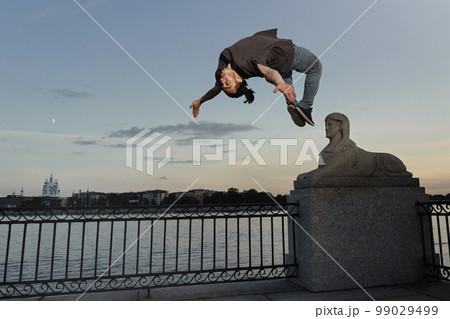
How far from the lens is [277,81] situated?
22.2 ft

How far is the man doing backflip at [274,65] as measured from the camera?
22.7ft

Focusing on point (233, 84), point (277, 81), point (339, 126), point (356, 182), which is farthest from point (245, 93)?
point (356, 182)

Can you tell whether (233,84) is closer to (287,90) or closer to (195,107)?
(195,107)

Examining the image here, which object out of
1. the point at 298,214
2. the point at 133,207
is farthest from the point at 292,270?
the point at 133,207

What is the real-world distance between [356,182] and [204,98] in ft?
14.1

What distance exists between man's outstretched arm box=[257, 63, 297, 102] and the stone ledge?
2.33m

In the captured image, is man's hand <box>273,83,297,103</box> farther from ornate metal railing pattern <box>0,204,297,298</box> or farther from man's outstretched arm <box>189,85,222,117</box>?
ornate metal railing pattern <box>0,204,297,298</box>

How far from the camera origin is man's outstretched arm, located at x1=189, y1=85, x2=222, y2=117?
767 cm

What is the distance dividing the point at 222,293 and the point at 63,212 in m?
2.50

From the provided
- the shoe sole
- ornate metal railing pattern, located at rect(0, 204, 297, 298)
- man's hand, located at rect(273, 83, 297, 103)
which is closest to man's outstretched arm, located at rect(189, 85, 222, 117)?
man's hand, located at rect(273, 83, 297, 103)

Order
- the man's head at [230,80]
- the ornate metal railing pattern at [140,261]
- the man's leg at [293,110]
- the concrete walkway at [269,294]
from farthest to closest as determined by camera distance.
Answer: the man's head at [230,80], the man's leg at [293,110], the ornate metal railing pattern at [140,261], the concrete walkway at [269,294]

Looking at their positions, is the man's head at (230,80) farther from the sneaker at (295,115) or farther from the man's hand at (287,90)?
the sneaker at (295,115)

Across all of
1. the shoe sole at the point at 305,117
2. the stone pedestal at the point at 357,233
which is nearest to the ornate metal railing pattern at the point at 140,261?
the stone pedestal at the point at 357,233

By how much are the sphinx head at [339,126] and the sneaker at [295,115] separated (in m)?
1.66
